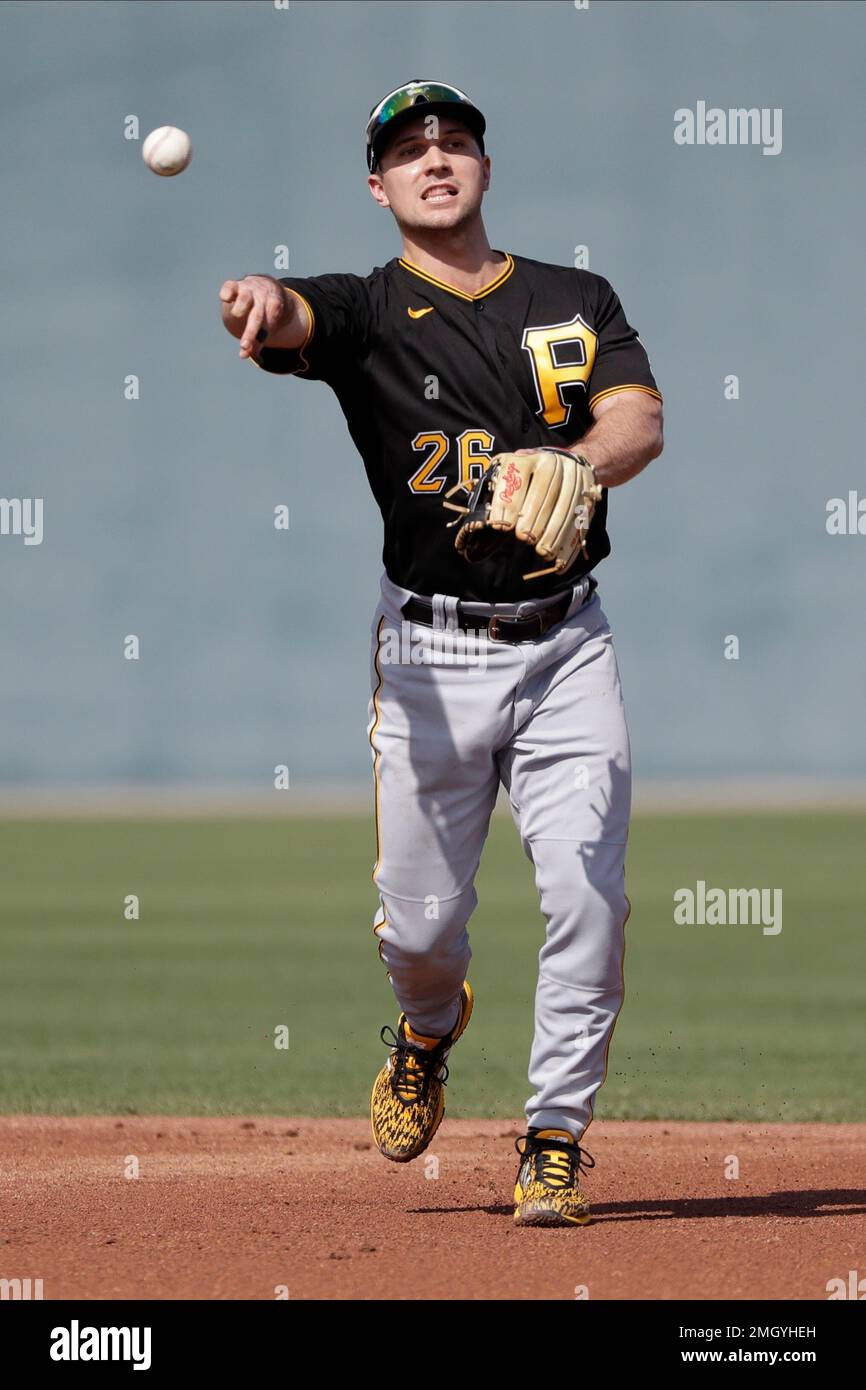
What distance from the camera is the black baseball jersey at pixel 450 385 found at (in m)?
4.45

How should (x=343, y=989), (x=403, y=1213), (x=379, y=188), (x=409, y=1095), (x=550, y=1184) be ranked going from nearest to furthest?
(x=550, y=1184) < (x=403, y=1213) < (x=379, y=188) < (x=409, y=1095) < (x=343, y=989)

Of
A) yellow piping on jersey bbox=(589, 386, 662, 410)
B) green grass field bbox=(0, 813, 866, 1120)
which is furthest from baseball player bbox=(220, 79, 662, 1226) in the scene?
green grass field bbox=(0, 813, 866, 1120)

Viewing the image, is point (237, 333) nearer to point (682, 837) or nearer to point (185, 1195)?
point (185, 1195)

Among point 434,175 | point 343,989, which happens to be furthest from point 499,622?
point 343,989

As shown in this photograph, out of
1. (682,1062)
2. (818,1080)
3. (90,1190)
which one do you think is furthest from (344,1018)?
(90,1190)

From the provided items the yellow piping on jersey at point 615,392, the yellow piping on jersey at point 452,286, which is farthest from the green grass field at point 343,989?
the yellow piping on jersey at point 452,286

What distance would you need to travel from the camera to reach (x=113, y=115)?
1282 inches

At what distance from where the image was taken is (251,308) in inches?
161

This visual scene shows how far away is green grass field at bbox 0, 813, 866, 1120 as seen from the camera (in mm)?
8062

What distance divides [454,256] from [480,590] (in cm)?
92

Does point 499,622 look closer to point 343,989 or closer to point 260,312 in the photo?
point 260,312

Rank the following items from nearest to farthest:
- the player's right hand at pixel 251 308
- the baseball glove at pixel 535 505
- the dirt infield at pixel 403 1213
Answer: the dirt infield at pixel 403 1213
the baseball glove at pixel 535 505
the player's right hand at pixel 251 308

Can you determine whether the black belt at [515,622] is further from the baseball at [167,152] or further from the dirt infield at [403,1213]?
the baseball at [167,152]

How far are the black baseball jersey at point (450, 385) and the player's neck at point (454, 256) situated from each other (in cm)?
4
